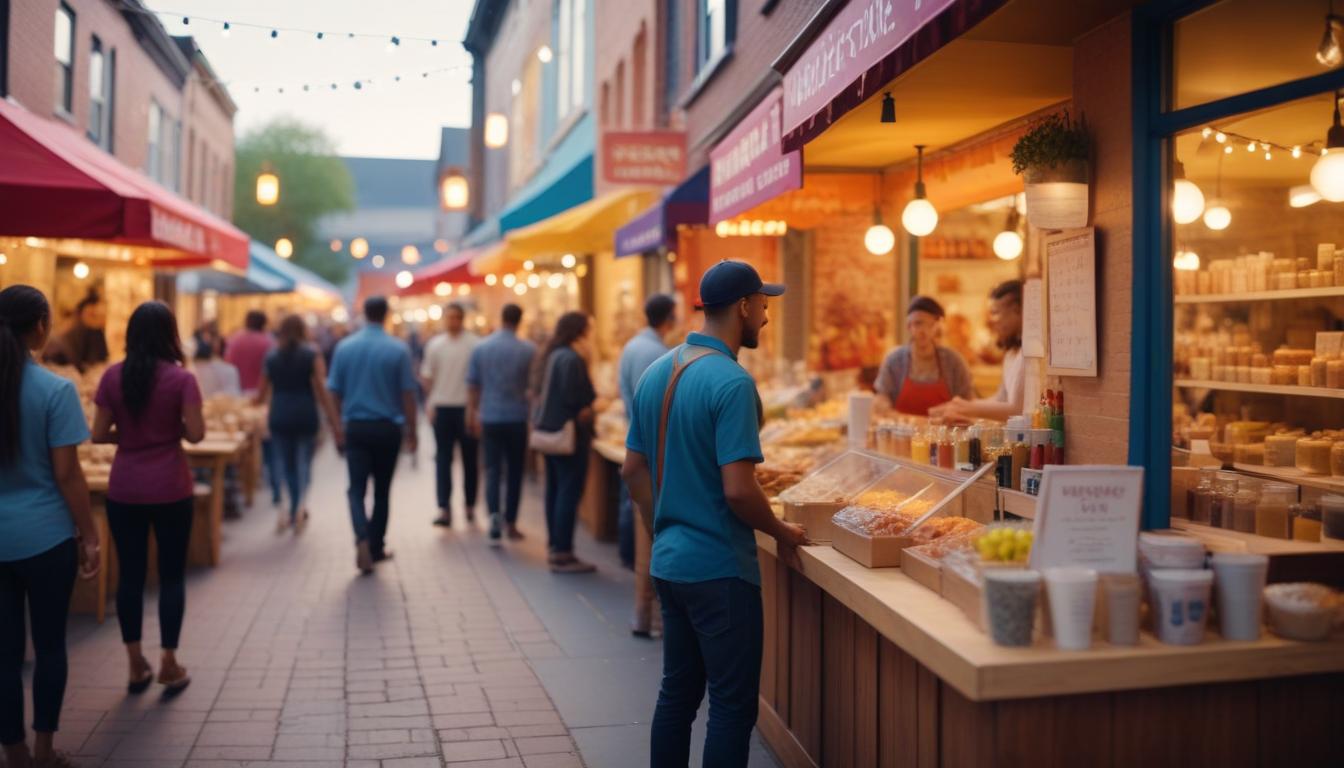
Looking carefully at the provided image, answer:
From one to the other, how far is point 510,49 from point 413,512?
2404cm

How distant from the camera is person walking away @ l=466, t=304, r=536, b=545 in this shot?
11336 mm

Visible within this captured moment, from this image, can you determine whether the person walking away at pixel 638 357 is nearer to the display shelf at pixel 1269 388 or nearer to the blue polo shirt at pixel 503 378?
the blue polo shirt at pixel 503 378

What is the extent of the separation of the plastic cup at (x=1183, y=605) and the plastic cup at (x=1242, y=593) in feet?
0.30

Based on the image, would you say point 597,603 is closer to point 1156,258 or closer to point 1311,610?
point 1156,258

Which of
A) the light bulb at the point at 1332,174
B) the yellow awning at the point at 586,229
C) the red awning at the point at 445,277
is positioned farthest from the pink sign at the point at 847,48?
the red awning at the point at 445,277

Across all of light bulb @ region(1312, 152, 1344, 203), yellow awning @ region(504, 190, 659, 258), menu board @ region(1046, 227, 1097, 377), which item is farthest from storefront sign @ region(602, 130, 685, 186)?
light bulb @ region(1312, 152, 1344, 203)

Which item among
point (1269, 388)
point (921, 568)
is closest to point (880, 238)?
point (1269, 388)

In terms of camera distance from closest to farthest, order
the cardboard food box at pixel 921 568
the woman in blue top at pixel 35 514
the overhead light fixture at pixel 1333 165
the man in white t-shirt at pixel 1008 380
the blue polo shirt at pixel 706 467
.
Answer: the blue polo shirt at pixel 706 467 < the cardboard food box at pixel 921 568 < the overhead light fixture at pixel 1333 165 < the woman in blue top at pixel 35 514 < the man in white t-shirt at pixel 1008 380

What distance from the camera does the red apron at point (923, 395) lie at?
28.7ft

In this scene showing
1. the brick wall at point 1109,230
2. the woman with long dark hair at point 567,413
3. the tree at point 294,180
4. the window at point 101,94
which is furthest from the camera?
the tree at point 294,180

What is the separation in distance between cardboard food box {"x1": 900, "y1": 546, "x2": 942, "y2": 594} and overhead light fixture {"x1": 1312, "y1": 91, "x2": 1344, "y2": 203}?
2.33 metres

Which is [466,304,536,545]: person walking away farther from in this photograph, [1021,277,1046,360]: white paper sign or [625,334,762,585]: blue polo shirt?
[625,334,762,585]: blue polo shirt

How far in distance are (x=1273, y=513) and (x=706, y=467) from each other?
2.09 metres

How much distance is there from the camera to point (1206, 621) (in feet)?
12.4
